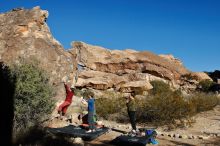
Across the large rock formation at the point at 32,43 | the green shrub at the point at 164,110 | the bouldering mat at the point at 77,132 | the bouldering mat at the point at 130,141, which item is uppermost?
the large rock formation at the point at 32,43

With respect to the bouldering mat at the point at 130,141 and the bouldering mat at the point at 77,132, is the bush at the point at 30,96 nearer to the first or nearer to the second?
the bouldering mat at the point at 77,132

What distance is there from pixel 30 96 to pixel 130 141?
330cm

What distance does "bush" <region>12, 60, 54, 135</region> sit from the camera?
10.5 meters

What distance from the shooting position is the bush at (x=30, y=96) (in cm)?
1055

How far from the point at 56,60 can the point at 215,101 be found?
13295 mm

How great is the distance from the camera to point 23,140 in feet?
28.4

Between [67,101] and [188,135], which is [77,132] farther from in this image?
[188,135]

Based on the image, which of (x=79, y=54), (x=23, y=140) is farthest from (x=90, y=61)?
(x=23, y=140)

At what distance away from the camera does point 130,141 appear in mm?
10305

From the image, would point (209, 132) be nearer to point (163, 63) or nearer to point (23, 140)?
point (23, 140)

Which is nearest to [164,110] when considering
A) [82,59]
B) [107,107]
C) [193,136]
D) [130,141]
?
[107,107]

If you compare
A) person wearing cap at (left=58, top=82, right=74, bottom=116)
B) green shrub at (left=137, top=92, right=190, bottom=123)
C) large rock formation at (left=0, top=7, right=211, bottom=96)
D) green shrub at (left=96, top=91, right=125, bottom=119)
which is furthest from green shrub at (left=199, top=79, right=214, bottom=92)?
person wearing cap at (left=58, top=82, right=74, bottom=116)

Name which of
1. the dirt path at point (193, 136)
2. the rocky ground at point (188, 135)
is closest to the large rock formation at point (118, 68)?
the dirt path at point (193, 136)

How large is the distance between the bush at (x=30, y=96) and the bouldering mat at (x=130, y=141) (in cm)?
246
